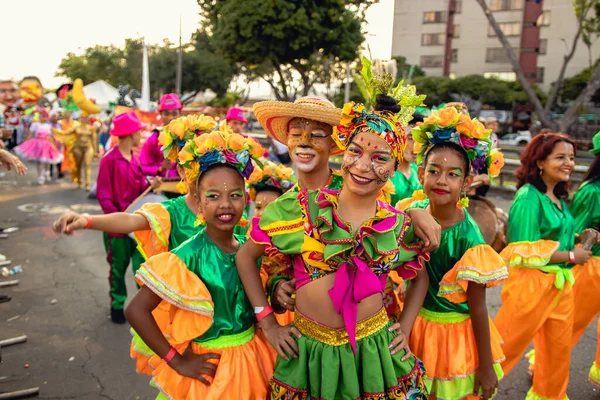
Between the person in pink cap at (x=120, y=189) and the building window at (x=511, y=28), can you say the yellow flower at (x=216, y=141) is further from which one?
the building window at (x=511, y=28)

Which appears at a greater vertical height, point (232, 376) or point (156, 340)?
point (156, 340)

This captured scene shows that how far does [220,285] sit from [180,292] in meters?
→ 0.21

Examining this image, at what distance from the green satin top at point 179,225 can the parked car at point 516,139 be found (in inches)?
1255

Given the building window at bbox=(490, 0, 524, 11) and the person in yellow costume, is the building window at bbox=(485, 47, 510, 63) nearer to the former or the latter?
the building window at bbox=(490, 0, 524, 11)

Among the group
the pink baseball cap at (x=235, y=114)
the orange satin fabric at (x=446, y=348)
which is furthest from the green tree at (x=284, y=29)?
the orange satin fabric at (x=446, y=348)

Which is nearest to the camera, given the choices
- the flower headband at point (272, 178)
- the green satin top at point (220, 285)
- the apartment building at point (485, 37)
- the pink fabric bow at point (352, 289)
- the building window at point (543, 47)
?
the pink fabric bow at point (352, 289)

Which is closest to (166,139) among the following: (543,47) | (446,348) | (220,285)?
(220,285)

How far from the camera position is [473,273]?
8.22 ft

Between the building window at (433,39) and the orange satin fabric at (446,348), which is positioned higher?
the building window at (433,39)

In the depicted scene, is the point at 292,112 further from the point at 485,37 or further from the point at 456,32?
the point at 456,32

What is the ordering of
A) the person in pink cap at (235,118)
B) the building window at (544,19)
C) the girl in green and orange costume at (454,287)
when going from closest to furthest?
the girl in green and orange costume at (454,287) < the person in pink cap at (235,118) < the building window at (544,19)

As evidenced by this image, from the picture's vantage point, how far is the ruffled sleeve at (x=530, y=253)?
3408 mm

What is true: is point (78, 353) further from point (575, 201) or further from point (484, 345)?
point (575, 201)

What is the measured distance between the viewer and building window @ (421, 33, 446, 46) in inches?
1929
